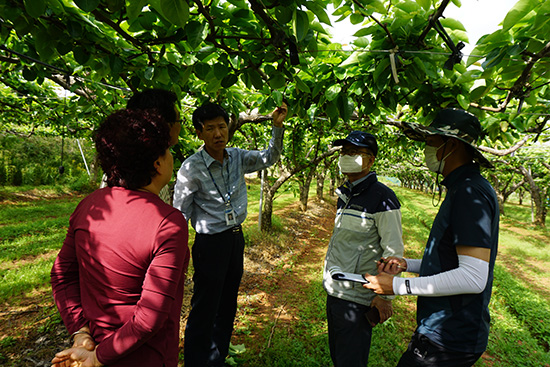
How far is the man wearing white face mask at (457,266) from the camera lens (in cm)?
125

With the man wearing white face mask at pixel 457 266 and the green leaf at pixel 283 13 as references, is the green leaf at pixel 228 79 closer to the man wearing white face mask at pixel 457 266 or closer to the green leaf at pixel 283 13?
the green leaf at pixel 283 13

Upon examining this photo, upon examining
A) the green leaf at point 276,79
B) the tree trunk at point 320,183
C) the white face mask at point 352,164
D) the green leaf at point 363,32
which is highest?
the green leaf at point 363,32

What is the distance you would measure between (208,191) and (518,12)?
2056mm

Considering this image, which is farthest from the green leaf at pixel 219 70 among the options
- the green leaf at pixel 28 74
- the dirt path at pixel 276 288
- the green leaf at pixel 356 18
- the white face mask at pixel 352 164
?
the dirt path at pixel 276 288

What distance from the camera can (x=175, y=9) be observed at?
36.9 inches

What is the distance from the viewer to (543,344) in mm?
4238

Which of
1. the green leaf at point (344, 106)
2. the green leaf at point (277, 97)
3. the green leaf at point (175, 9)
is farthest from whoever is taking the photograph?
the green leaf at point (277, 97)

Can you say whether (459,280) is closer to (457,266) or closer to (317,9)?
(457,266)

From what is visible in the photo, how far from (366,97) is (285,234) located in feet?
22.0

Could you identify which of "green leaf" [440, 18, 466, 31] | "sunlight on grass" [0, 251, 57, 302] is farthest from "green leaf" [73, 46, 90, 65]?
"sunlight on grass" [0, 251, 57, 302]

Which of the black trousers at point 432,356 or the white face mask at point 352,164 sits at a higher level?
the white face mask at point 352,164

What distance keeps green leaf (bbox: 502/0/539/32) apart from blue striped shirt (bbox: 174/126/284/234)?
59.9 inches

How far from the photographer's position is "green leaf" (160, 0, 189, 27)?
0.92 metres

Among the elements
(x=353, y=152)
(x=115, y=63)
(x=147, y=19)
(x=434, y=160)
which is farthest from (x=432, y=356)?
(x=115, y=63)
